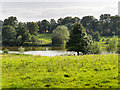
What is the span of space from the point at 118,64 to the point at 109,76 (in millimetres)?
5132

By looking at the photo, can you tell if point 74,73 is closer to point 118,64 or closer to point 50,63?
point 50,63

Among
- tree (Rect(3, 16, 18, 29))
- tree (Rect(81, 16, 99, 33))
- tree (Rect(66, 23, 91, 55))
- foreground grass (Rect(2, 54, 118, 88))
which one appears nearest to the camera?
foreground grass (Rect(2, 54, 118, 88))

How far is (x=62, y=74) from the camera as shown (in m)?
18.1

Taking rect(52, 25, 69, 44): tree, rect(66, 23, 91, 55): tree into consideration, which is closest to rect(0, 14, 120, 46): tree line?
rect(52, 25, 69, 44): tree

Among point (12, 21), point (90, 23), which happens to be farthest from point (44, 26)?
point (90, 23)

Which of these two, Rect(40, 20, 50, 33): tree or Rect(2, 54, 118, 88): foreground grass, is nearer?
Rect(2, 54, 118, 88): foreground grass

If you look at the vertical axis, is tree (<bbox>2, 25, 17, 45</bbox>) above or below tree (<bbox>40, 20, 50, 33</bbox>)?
below

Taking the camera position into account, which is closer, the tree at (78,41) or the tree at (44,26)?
the tree at (78,41)

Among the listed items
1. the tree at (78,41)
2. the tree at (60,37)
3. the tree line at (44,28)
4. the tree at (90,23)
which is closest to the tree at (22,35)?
the tree line at (44,28)

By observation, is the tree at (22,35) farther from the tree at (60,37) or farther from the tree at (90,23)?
the tree at (90,23)

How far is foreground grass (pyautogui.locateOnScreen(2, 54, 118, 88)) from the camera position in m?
15.4

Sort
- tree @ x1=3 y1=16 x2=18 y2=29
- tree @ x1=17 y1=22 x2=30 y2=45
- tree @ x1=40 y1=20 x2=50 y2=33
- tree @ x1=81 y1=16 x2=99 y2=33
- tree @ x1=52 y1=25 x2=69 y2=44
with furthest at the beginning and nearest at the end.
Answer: tree @ x1=40 y1=20 x2=50 y2=33
tree @ x1=81 y1=16 x2=99 y2=33
tree @ x1=3 y1=16 x2=18 y2=29
tree @ x1=17 y1=22 x2=30 y2=45
tree @ x1=52 y1=25 x2=69 y2=44

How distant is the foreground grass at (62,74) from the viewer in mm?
15406

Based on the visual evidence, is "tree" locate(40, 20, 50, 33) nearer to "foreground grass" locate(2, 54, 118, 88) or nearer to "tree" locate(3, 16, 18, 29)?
"tree" locate(3, 16, 18, 29)
